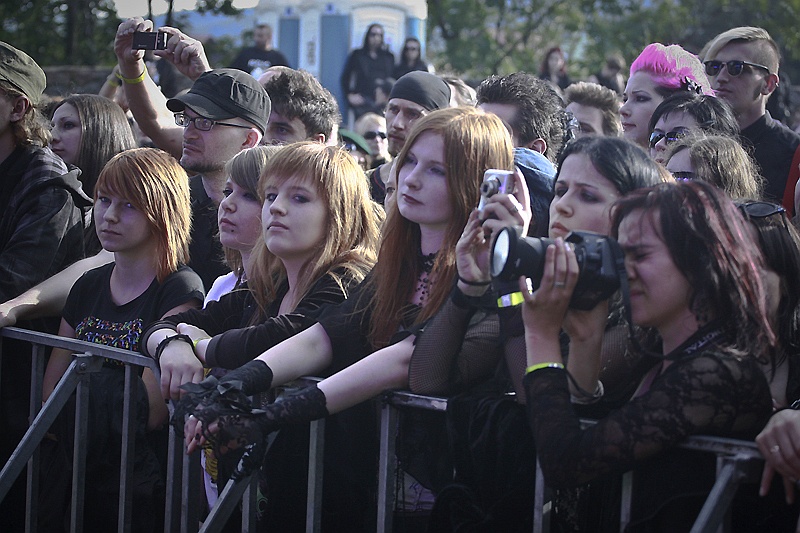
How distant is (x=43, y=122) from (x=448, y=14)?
1689 centimetres

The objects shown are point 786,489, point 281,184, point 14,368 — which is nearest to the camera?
point 786,489

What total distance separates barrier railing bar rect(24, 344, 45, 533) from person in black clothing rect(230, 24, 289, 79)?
6.92 m

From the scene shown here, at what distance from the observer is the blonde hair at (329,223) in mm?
3457

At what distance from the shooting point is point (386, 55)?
12.1 m

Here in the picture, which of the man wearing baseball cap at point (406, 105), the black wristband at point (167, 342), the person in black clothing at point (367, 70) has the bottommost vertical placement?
the black wristband at point (167, 342)

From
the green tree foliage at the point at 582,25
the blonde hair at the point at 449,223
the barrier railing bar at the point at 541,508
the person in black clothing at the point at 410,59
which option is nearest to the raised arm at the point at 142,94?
the blonde hair at the point at 449,223

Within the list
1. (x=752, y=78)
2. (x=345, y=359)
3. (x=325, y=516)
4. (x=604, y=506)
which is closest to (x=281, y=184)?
(x=345, y=359)

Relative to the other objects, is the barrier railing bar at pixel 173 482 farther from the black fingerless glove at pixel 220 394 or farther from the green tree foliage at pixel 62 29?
the green tree foliage at pixel 62 29

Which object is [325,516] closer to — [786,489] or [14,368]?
[786,489]

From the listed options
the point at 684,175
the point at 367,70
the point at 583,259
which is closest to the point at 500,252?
the point at 583,259

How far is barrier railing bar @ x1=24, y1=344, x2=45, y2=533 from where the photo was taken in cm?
371

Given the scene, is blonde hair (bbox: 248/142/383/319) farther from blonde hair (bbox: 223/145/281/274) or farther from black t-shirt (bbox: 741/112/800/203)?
black t-shirt (bbox: 741/112/800/203)

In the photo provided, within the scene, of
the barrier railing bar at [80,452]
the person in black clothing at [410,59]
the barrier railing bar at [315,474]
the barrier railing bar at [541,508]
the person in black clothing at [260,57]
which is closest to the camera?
the barrier railing bar at [541,508]

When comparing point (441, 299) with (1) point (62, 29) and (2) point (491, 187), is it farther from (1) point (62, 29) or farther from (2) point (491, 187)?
(1) point (62, 29)
